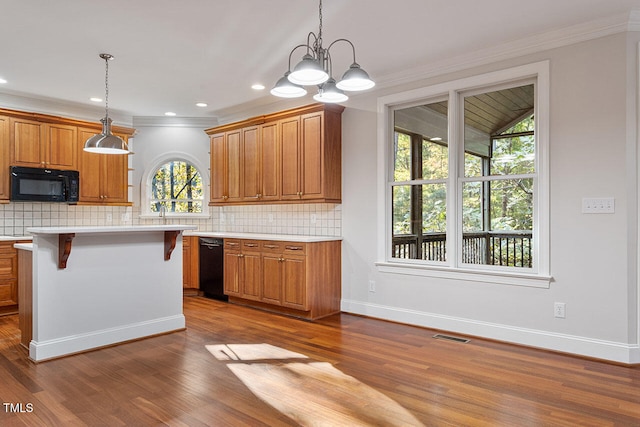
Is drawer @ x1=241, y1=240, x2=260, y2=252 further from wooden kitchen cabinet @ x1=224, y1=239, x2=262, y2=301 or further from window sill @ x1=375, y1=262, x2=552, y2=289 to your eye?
window sill @ x1=375, y1=262, x2=552, y2=289

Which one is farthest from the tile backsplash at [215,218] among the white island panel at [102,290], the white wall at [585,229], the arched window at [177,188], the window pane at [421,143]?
the white wall at [585,229]

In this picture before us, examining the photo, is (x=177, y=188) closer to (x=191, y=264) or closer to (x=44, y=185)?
(x=191, y=264)

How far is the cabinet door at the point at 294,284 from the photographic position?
15.0 feet

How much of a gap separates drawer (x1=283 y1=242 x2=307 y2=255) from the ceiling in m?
1.82

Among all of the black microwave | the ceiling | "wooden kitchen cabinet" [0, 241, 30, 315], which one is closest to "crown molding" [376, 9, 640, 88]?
the ceiling

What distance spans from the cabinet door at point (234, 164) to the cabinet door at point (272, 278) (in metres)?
1.23

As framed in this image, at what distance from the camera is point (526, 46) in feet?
12.0

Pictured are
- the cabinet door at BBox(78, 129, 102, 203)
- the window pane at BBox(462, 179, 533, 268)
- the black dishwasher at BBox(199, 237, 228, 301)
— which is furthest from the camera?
the cabinet door at BBox(78, 129, 102, 203)

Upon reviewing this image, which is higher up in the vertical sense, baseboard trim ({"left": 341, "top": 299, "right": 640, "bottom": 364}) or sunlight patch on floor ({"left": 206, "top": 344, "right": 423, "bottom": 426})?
baseboard trim ({"left": 341, "top": 299, "right": 640, "bottom": 364})

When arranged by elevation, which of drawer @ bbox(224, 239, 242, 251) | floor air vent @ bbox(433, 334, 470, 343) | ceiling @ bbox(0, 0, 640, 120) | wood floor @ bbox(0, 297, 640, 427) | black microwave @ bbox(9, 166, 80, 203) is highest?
ceiling @ bbox(0, 0, 640, 120)

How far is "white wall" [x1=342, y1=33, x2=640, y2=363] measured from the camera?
3242mm

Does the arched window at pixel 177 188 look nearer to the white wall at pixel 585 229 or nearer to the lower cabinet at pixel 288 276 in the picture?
the lower cabinet at pixel 288 276

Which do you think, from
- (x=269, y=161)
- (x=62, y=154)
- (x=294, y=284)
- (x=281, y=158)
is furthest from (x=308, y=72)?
(x=62, y=154)

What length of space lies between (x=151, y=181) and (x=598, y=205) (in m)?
5.72
